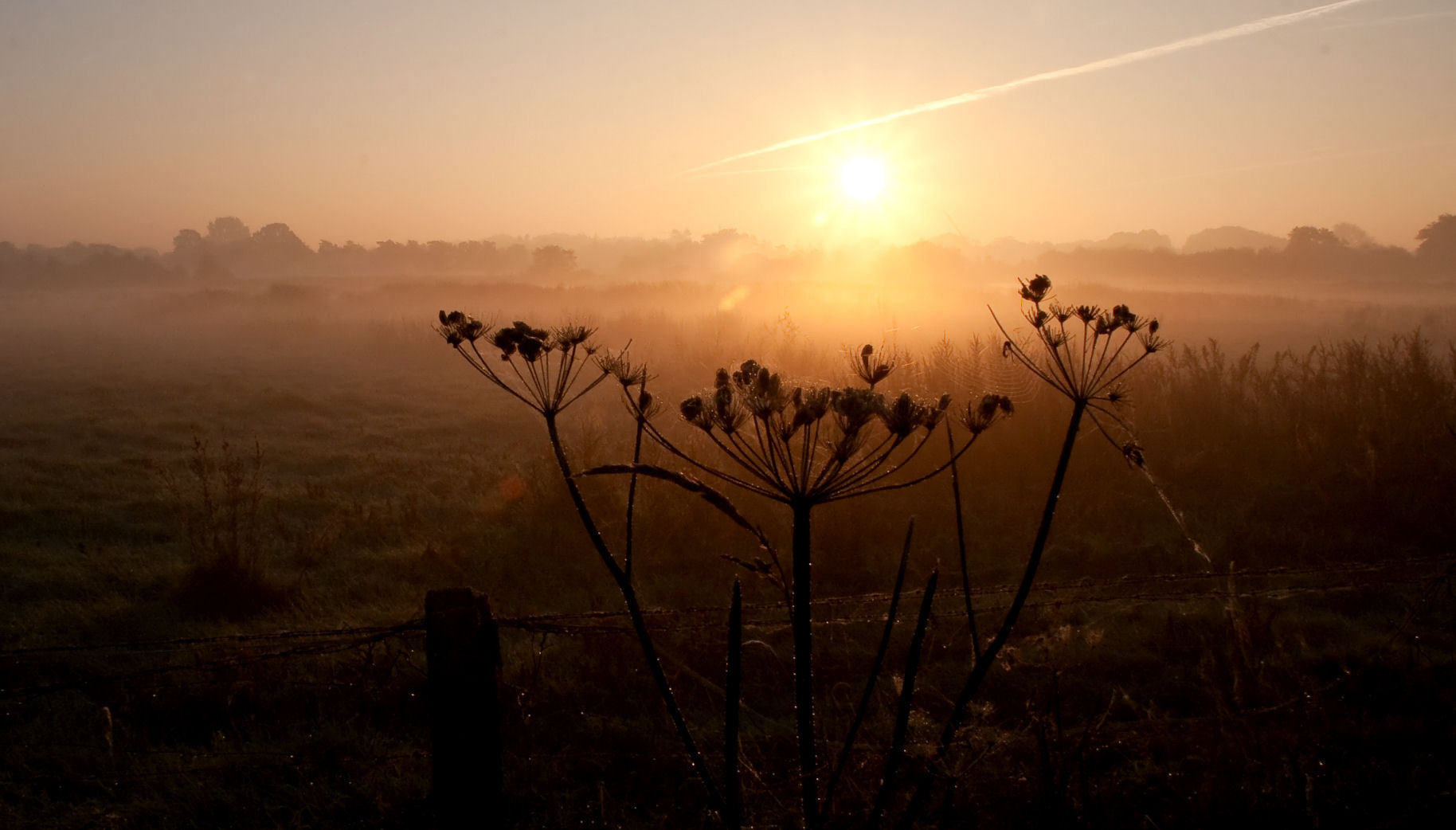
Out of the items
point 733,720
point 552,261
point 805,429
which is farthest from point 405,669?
point 552,261

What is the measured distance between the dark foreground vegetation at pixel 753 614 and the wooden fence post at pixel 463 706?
515 mm

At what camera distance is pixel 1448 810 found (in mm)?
3650

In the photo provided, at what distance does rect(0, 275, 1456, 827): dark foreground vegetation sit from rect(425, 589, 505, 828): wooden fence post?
0.52 metres

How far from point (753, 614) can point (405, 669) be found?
7.31 ft

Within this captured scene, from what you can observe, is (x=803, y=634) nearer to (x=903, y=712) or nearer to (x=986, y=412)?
(x=903, y=712)

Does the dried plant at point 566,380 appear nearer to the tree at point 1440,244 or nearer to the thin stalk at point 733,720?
the thin stalk at point 733,720

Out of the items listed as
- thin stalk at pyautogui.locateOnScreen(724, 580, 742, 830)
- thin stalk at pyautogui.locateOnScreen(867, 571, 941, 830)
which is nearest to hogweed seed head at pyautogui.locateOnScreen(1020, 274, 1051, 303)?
thin stalk at pyautogui.locateOnScreen(867, 571, 941, 830)

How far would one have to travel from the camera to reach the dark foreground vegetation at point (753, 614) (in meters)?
3.95

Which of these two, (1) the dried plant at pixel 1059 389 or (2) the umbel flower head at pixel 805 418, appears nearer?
(2) the umbel flower head at pixel 805 418

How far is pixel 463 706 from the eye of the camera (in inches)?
92.8

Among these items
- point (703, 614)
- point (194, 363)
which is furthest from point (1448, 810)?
point (194, 363)

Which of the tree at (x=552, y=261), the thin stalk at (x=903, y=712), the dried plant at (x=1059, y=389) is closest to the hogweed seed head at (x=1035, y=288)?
the dried plant at (x=1059, y=389)

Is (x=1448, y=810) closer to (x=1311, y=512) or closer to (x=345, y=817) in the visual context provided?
(x=345, y=817)

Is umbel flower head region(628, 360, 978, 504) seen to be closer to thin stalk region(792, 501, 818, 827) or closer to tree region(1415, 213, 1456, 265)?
thin stalk region(792, 501, 818, 827)
